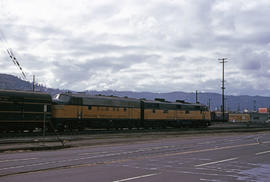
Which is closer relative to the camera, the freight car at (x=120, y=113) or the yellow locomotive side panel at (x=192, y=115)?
the freight car at (x=120, y=113)

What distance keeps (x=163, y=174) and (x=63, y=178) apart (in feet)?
12.1

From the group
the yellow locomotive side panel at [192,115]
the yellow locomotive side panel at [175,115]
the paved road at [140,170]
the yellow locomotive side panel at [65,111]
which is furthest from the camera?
the yellow locomotive side panel at [192,115]

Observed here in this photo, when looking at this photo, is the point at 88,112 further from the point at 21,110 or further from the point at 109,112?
A: the point at 21,110

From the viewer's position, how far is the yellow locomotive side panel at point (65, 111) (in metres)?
39.2

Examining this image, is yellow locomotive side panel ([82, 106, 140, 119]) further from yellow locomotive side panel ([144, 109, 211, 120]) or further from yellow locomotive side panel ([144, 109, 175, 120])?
yellow locomotive side panel ([144, 109, 211, 120])

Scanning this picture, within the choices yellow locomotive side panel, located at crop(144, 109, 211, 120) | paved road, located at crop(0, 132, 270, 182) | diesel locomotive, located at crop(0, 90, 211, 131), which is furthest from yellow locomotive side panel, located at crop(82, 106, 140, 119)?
paved road, located at crop(0, 132, 270, 182)

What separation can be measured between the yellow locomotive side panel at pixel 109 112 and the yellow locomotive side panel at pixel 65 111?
4.80 ft

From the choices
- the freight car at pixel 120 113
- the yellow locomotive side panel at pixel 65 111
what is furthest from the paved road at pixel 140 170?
the freight car at pixel 120 113

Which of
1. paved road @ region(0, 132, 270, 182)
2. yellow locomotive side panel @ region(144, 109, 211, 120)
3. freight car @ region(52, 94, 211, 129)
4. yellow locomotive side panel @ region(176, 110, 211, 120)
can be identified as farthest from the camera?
yellow locomotive side panel @ region(176, 110, 211, 120)

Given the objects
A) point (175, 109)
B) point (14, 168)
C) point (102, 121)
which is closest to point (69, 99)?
point (102, 121)

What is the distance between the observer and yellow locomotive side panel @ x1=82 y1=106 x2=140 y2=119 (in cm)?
4272

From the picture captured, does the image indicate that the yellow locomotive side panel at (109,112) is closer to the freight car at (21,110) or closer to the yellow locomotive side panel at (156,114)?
the yellow locomotive side panel at (156,114)

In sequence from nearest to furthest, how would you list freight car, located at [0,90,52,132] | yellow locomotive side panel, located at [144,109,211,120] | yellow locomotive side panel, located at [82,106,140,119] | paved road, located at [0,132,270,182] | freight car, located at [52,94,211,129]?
1. paved road, located at [0,132,270,182]
2. freight car, located at [0,90,52,132]
3. freight car, located at [52,94,211,129]
4. yellow locomotive side panel, located at [82,106,140,119]
5. yellow locomotive side panel, located at [144,109,211,120]

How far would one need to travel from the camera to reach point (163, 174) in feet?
42.6
